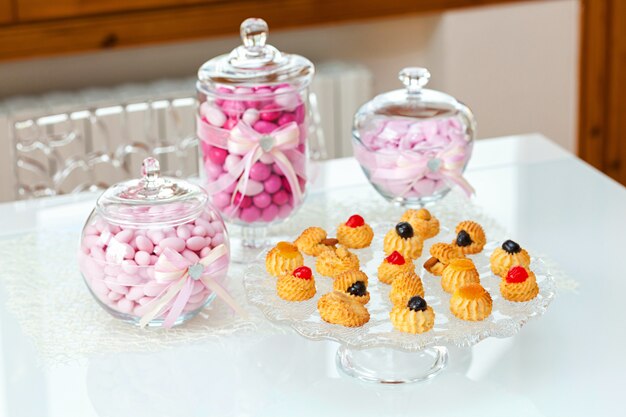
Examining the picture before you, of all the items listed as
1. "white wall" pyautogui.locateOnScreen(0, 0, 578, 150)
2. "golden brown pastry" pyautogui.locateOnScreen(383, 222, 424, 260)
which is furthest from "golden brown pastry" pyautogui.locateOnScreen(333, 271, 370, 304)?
"white wall" pyautogui.locateOnScreen(0, 0, 578, 150)

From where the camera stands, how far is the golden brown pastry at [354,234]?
58.0 inches


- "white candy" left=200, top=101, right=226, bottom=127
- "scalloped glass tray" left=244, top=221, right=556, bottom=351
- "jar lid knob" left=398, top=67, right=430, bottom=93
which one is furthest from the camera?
"jar lid knob" left=398, top=67, right=430, bottom=93

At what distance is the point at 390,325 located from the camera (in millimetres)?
1263

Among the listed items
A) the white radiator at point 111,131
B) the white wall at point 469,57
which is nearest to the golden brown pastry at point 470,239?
the white radiator at point 111,131

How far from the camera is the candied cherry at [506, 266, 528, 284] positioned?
1.29 metres

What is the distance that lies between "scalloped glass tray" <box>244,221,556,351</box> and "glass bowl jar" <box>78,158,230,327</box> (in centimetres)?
6

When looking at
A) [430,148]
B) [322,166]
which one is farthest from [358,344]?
[322,166]

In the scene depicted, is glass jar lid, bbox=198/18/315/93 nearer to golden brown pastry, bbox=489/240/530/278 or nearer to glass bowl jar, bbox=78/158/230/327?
glass bowl jar, bbox=78/158/230/327

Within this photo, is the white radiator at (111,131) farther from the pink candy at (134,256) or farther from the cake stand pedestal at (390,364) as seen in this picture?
the cake stand pedestal at (390,364)

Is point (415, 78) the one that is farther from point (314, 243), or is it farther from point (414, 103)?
point (314, 243)

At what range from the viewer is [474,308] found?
48.8 inches

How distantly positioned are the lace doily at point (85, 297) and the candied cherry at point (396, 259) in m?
0.16

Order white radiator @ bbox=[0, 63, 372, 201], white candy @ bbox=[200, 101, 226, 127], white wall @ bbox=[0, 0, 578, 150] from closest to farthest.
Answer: white candy @ bbox=[200, 101, 226, 127] → white radiator @ bbox=[0, 63, 372, 201] → white wall @ bbox=[0, 0, 578, 150]

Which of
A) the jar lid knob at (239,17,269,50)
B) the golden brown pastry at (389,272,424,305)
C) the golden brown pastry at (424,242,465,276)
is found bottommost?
the golden brown pastry at (424,242,465,276)
